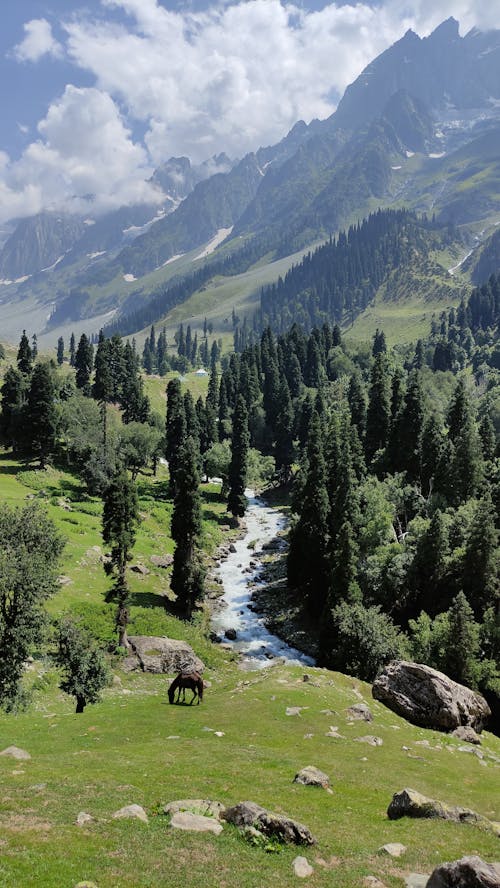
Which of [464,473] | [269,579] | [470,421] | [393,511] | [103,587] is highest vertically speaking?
[470,421]

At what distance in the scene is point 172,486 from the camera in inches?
5290

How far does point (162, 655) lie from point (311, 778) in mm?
36130

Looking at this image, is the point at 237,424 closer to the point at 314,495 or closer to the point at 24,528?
the point at 314,495

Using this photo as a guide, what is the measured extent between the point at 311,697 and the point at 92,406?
109 meters

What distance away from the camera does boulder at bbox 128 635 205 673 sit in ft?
194

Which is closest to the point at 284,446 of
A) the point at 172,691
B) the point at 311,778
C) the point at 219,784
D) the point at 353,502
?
the point at 353,502

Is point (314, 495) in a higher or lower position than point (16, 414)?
lower

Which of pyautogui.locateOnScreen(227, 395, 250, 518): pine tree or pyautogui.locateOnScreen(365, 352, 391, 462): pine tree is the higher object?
pyautogui.locateOnScreen(365, 352, 391, 462): pine tree

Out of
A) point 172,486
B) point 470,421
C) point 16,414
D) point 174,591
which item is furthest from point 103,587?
point 470,421

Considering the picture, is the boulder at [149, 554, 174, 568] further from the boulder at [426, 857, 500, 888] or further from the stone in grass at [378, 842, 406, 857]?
the boulder at [426, 857, 500, 888]

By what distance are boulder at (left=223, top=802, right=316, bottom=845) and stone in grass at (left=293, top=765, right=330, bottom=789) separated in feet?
22.2

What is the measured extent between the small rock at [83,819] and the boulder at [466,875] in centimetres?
1187

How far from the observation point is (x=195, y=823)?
67.6 ft

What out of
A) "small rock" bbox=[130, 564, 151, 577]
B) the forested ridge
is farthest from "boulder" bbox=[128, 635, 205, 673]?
"small rock" bbox=[130, 564, 151, 577]
